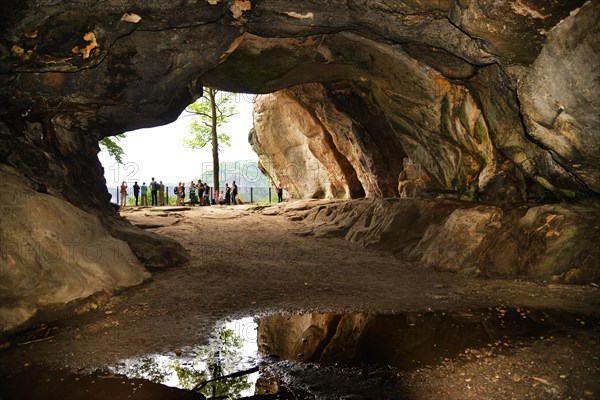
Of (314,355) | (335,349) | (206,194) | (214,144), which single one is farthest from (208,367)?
(214,144)

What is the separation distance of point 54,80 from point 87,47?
200 cm

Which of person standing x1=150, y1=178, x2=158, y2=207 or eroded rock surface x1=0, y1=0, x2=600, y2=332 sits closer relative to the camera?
eroded rock surface x1=0, y1=0, x2=600, y2=332

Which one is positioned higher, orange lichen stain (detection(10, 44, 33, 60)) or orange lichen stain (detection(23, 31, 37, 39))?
orange lichen stain (detection(23, 31, 37, 39))

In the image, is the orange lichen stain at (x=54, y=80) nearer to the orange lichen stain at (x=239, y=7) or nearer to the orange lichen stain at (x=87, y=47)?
the orange lichen stain at (x=87, y=47)

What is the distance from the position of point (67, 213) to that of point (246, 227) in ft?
27.7

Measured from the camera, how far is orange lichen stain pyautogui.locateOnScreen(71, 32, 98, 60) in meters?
7.61

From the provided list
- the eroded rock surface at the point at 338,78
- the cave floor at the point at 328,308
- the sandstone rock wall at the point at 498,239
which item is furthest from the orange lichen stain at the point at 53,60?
the sandstone rock wall at the point at 498,239

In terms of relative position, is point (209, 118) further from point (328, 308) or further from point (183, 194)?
point (328, 308)

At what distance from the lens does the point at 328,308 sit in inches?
270

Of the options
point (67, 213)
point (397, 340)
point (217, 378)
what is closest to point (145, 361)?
point (217, 378)

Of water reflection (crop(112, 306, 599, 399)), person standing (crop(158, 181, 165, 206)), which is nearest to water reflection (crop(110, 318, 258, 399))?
water reflection (crop(112, 306, 599, 399))

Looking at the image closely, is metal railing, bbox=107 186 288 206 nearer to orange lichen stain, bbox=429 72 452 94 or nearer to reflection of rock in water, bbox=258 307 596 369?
orange lichen stain, bbox=429 72 452 94

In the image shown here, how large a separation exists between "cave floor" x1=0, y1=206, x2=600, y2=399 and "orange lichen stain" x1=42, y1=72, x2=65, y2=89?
16.8ft

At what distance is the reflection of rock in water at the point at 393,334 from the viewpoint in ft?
16.0
